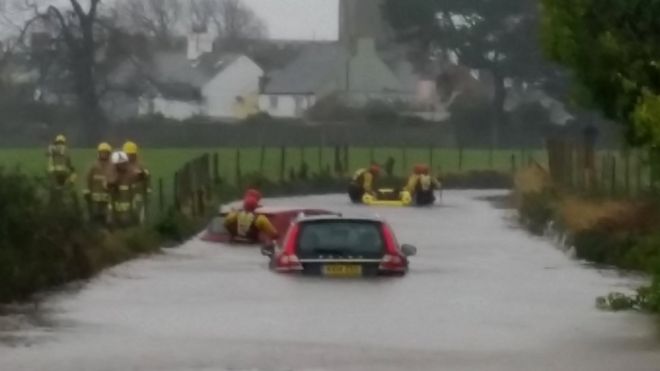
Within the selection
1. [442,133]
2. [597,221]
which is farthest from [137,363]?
[442,133]

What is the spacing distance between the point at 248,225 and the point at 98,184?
3.75 m

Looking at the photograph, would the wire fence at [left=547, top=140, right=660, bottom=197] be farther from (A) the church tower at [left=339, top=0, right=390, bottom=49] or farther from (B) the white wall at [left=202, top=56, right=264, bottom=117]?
(A) the church tower at [left=339, top=0, right=390, bottom=49]

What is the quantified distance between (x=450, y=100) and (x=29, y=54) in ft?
78.5

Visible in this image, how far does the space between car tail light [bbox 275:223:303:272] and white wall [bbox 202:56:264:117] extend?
325 ft

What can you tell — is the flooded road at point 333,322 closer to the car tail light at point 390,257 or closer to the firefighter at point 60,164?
the car tail light at point 390,257

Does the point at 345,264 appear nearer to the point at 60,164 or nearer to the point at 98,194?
the point at 98,194

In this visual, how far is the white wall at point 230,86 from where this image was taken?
422 feet

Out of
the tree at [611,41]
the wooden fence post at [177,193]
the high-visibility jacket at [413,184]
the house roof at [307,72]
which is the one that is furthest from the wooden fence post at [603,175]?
the house roof at [307,72]

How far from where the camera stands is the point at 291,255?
2902 cm

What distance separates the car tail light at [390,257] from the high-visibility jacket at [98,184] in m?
8.51

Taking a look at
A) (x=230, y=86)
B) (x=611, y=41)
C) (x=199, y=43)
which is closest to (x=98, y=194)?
(x=611, y=41)

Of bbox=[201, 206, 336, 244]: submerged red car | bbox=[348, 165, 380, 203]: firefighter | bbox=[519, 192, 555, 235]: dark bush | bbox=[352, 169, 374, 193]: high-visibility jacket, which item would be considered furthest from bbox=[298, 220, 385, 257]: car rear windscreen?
bbox=[352, 169, 374, 193]: high-visibility jacket

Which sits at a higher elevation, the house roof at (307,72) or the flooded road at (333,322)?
the house roof at (307,72)

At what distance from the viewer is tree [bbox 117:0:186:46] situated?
109 metres
